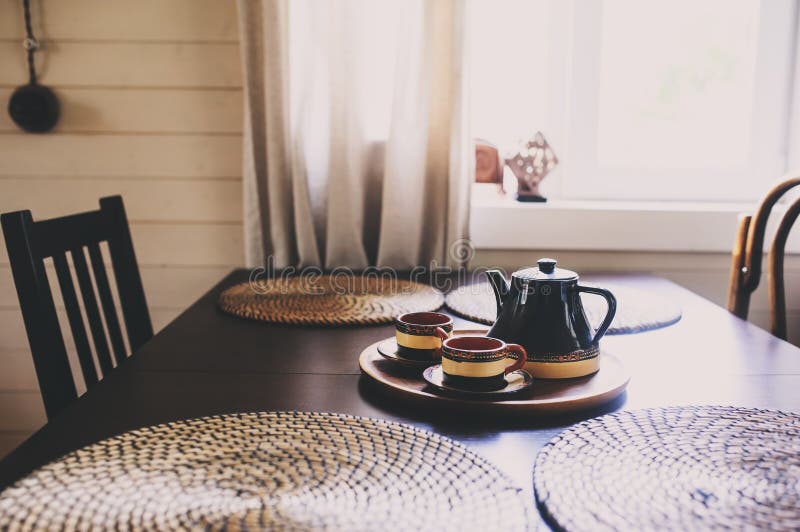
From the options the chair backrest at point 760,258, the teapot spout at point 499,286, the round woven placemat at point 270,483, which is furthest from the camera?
the chair backrest at point 760,258

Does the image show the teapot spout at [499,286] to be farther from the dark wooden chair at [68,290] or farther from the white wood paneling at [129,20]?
the white wood paneling at [129,20]

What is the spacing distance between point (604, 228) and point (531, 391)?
111cm

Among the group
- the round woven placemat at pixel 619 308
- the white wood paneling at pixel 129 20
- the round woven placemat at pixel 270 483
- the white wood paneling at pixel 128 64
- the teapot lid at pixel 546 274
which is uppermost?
the white wood paneling at pixel 129 20

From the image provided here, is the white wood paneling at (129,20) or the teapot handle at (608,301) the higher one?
the white wood paneling at (129,20)

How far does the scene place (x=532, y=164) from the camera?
1.92 meters

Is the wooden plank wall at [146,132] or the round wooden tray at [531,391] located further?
the wooden plank wall at [146,132]

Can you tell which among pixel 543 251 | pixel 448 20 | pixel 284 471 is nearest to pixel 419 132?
pixel 448 20

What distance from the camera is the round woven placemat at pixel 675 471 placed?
24.0 inches

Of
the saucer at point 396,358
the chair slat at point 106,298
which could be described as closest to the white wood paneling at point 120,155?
the chair slat at point 106,298

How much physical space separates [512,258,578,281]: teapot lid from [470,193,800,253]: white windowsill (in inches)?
37.2

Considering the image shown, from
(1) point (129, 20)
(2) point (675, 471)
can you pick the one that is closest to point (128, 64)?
(1) point (129, 20)

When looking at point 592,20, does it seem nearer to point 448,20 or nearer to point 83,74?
point 448,20

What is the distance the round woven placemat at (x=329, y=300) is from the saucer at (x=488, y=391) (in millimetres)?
337

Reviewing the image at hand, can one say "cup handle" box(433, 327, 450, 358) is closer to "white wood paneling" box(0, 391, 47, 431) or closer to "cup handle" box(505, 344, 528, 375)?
"cup handle" box(505, 344, 528, 375)
